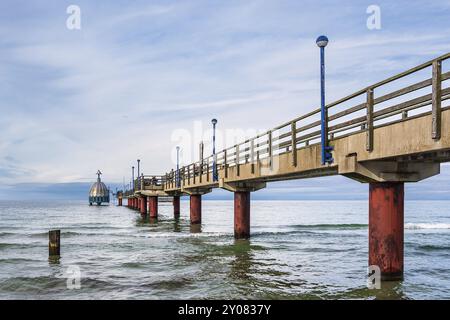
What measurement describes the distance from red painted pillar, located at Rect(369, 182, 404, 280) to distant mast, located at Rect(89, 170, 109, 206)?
156290 millimetres

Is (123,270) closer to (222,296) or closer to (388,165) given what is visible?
(222,296)

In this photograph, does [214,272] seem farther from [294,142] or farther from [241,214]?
[241,214]

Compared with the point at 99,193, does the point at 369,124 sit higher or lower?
higher

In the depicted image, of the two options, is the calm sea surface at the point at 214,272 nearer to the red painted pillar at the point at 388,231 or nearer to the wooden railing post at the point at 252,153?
the red painted pillar at the point at 388,231

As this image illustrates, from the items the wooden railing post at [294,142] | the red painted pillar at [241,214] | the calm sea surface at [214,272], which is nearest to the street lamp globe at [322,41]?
the wooden railing post at [294,142]

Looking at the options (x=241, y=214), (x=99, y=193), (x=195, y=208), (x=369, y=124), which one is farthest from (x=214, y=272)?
(x=99, y=193)

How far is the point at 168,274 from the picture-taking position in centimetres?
1697

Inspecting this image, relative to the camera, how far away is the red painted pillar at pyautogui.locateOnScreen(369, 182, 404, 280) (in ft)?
42.4

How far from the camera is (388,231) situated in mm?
12922

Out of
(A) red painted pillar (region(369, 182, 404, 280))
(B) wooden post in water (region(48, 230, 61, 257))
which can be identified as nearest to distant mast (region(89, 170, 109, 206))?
(B) wooden post in water (region(48, 230, 61, 257))

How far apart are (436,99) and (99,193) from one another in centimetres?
16306
